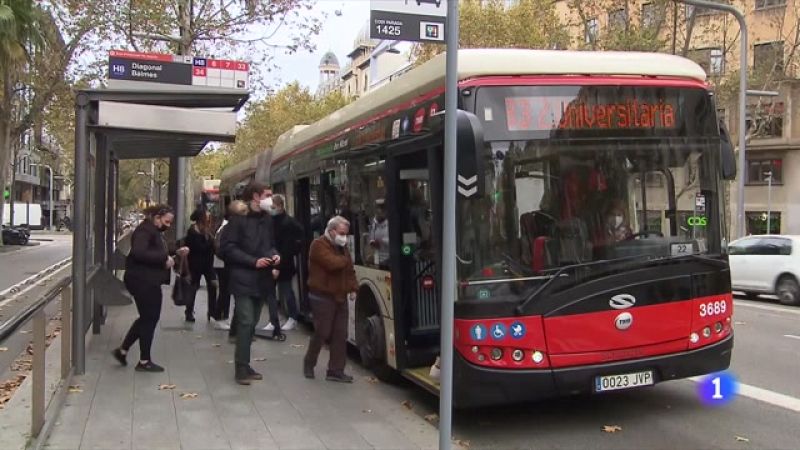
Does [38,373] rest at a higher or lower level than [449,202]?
lower

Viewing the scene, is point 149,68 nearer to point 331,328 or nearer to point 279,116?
point 331,328

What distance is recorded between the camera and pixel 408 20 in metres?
3.77

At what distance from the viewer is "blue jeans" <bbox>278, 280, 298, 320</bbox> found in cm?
971

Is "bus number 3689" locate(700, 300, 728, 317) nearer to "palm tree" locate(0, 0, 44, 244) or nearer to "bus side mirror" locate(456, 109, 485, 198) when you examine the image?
"bus side mirror" locate(456, 109, 485, 198)

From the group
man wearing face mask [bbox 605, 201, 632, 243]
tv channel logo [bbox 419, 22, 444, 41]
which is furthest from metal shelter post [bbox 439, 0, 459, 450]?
man wearing face mask [bbox 605, 201, 632, 243]

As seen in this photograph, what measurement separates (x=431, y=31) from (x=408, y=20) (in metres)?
0.14

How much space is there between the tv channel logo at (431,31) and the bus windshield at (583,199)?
1453 mm

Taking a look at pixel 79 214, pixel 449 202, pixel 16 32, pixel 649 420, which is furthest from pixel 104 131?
pixel 16 32

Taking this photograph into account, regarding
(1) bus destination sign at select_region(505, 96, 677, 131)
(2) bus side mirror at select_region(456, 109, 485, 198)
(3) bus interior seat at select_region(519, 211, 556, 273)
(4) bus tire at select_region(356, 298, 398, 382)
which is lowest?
(4) bus tire at select_region(356, 298, 398, 382)

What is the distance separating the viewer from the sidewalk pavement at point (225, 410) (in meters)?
5.32

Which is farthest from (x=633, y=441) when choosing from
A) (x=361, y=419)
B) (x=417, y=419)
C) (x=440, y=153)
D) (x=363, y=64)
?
(x=363, y=64)

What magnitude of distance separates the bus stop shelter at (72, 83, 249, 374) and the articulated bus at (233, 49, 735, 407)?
2.69 metres

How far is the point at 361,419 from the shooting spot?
5.95 m

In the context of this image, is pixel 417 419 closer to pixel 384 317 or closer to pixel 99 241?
pixel 384 317
